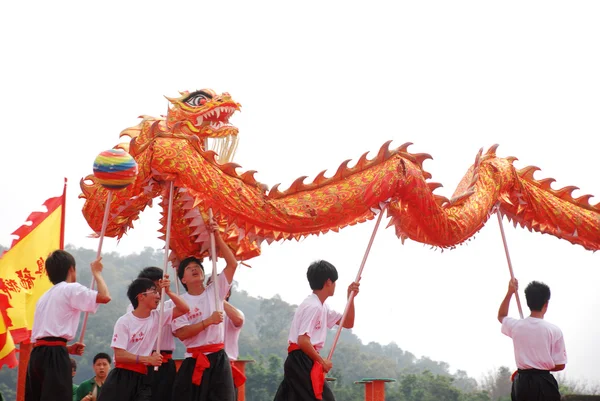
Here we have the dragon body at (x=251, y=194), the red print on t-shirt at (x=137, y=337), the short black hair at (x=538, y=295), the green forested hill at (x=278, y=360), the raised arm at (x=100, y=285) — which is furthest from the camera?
the green forested hill at (x=278, y=360)

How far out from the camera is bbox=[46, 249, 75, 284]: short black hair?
18.3ft

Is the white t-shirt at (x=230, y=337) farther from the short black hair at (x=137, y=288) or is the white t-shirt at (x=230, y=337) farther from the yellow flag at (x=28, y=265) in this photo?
the yellow flag at (x=28, y=265)

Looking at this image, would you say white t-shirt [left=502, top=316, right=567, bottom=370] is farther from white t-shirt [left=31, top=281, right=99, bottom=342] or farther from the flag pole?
white t-shirt [left=31, top=281, right=99, bottom=342]

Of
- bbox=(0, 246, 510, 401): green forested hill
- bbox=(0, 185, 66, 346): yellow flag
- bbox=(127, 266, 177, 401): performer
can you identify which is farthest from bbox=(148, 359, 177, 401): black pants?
bbox=(0, 246, 510, 401): green forested hill

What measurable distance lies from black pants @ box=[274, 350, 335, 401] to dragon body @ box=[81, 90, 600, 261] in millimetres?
833

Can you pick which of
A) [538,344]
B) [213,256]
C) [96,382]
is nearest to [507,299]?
[538,344]

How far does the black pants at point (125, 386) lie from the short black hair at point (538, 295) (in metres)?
2.77

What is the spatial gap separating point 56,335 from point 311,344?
1.64 m

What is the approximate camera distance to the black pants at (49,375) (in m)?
5.37

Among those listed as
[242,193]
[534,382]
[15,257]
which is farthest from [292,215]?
[15,257]

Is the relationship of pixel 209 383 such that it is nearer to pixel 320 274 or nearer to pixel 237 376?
Answer: pixel 237 376

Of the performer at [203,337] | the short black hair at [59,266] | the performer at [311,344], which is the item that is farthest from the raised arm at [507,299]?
the short black hair at [59,266]

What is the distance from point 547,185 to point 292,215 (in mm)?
2469

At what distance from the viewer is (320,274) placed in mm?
5941
